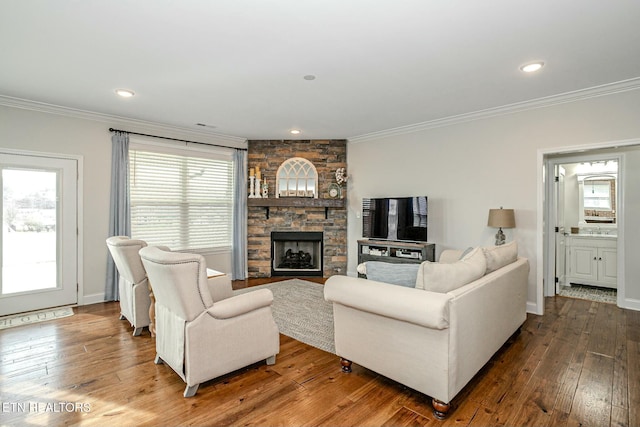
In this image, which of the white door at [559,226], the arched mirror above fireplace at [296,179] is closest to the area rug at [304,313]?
the arched mirror above fireplace at [296,179]

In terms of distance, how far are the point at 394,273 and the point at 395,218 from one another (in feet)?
9.97

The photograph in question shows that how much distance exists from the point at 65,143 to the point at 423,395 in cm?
512

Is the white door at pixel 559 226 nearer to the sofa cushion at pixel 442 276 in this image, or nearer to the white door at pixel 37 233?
the sofa cushion at pixel 442 276

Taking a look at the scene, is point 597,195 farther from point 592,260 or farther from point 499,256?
point 499,256

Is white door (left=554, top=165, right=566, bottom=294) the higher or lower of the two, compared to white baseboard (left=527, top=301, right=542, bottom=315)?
higher

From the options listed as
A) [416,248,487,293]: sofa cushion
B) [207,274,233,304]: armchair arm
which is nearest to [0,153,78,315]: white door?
[207,274,233,304]: armchair arm

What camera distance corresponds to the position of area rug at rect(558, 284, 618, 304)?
4.77m

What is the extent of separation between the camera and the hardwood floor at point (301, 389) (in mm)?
2070

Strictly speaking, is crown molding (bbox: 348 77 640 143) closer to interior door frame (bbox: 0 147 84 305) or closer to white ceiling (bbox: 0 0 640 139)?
white ceiling (bbox: 0 0 640 139)

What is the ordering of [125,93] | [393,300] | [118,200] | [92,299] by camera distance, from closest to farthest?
[393,300] < [125,93] < [92,299] < [118,200]

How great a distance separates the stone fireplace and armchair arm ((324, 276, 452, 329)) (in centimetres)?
376

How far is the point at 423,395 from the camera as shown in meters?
2.32

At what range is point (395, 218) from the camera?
5.36 metres

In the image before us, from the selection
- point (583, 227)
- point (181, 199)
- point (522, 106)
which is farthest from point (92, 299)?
point (583, 227)
